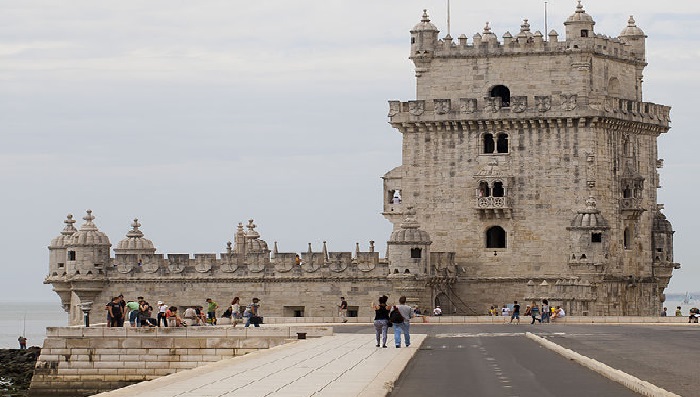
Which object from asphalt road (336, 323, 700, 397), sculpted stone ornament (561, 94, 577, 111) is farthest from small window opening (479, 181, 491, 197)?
asphalt road (336, 323, 700, 397)

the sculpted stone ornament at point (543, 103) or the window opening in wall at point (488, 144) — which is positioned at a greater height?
the sculpted stone ornament at point (543, 103)

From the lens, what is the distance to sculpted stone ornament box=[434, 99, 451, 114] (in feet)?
271

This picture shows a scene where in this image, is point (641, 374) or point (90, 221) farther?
point (90, 221)

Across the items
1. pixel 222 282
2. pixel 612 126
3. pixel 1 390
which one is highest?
pixel 612 126

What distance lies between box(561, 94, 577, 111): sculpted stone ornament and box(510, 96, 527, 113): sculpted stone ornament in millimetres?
1893

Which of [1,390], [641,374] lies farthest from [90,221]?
[641,374]

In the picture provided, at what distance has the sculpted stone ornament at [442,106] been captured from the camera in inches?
3248

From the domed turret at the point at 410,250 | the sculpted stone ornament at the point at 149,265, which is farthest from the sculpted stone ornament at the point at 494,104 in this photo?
the sculpted stone ornament at the point at 149,265

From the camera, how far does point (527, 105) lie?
80938mm

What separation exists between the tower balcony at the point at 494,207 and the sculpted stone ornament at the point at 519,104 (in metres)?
4.53

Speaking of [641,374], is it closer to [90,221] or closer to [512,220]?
[512,220]

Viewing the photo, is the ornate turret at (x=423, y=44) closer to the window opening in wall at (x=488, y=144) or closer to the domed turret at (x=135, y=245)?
the window opening in wall at (x=488, y=144)

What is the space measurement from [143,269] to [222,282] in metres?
4.24

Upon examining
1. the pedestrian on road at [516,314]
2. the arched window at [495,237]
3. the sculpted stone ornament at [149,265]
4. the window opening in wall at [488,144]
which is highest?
the window opening in wall at [488,144]
